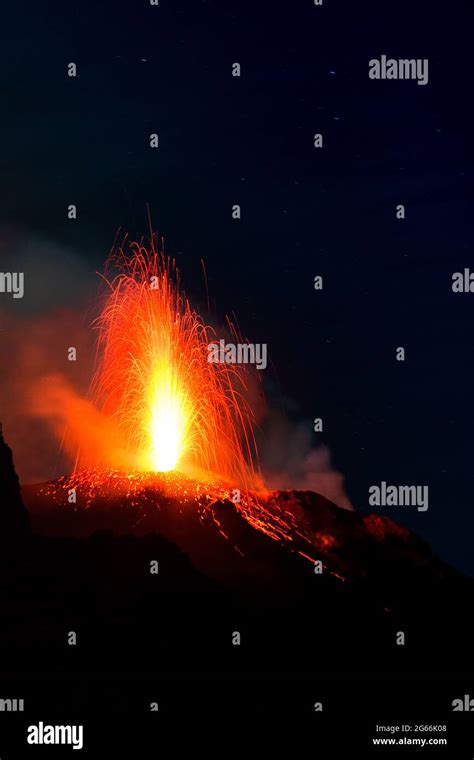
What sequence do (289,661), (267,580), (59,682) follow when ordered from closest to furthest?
1. (59,682)
2. (289,661)
3. (267,580)

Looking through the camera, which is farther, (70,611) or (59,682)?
(70,611)

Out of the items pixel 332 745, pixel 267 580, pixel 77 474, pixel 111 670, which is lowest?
pixel 332 745

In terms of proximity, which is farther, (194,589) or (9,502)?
(194,589)

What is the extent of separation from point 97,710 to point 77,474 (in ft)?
110

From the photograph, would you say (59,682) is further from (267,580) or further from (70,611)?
(267,580)

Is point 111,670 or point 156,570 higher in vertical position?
point 156,570

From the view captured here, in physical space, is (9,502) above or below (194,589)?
above

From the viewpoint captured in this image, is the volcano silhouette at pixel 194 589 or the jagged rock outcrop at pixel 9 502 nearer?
the jagged rock outcrop at pixel 9 502

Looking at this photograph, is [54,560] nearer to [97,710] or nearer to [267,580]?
[97,710]

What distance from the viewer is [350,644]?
3816 inches

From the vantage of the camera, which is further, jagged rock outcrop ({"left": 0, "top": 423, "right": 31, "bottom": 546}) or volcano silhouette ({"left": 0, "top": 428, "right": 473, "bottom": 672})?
volcano silhouette ({"left": 0, "top": 428, "right": 473, "bottom": 672})

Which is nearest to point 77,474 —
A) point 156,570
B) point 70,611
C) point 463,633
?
point 156,570

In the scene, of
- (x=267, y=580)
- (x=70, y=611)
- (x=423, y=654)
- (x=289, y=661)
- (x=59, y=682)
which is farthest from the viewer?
(x=423, y=654)

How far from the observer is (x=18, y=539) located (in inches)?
3329
